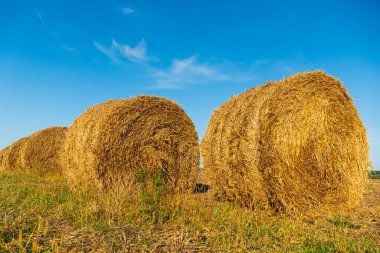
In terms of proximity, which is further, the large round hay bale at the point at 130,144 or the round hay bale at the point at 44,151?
the round hay bale at the point at 44,151

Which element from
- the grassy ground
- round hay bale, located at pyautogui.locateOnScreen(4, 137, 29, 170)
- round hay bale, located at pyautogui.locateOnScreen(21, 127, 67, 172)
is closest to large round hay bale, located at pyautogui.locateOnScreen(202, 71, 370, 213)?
the grassy ground

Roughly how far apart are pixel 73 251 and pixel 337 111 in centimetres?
645

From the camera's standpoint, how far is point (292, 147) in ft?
22.9

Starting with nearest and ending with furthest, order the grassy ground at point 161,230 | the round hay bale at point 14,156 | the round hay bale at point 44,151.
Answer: the grassy ground at point 161,230 < the round hay bale at point 44,151 < the round hay bale at point 14,156


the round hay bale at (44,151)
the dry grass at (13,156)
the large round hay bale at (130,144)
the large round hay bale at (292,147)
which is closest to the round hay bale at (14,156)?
the dry grass at (13,156)

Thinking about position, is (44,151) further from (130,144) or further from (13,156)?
(130,144)

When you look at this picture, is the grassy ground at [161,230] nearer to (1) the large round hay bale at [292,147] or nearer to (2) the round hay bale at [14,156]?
(1) the large round hay bale at [292,147]

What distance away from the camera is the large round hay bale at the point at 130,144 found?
8039mm

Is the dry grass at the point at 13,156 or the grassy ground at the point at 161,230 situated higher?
the dry grass at the point at 13,156

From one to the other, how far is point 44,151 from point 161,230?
494 inches

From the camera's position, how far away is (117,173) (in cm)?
818

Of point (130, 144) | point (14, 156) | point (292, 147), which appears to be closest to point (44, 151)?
point (14, 156)

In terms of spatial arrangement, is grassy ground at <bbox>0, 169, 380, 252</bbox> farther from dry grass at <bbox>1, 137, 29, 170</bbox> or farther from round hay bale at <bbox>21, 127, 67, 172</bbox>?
dry grass at <bbox>1, 137, 29, 170</bbox>

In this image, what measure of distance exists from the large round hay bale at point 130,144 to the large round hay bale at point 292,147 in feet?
4.38
